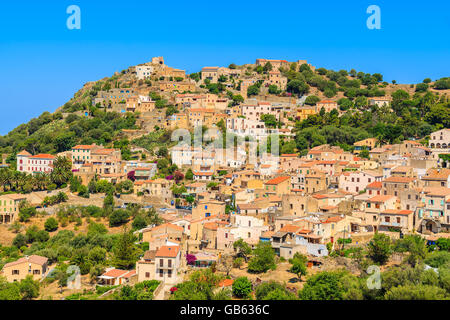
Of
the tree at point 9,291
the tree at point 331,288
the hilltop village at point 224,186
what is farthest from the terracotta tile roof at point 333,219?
the tree at point 9,291

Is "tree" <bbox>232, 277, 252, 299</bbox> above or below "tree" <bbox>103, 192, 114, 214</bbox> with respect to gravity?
below

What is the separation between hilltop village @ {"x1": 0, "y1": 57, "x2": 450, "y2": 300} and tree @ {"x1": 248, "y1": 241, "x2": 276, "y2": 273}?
0.08 m

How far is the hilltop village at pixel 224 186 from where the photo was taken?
2433cm

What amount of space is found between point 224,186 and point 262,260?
517 inches

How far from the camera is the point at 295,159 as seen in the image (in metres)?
Answer: 39.2

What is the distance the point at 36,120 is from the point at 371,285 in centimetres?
5239

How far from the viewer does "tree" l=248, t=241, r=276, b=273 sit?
24109mm

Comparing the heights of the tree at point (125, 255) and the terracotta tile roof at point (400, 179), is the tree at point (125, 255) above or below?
below

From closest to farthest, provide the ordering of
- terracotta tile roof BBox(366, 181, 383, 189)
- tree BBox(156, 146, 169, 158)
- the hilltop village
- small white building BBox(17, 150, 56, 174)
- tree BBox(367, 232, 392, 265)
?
tree BBox(367, 232, 392, 265) < the hilltop village < terracotta tile roof BBox(366, 181, 383, 189) < small white building BBox(17, 150, 56, 174) < tree BBox(156, 146, 169, 158)

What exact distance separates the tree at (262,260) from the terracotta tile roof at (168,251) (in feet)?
11.0

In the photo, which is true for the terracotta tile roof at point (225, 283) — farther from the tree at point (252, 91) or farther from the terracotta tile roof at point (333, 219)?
the tree at point (252, 91)

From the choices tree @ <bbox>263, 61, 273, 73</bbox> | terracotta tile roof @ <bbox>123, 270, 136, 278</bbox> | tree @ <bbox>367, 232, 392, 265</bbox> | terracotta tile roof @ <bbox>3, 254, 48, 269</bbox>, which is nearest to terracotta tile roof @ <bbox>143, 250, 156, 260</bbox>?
terracotta tile roof @ <bbox>123, 270, 136, 278</bbox>

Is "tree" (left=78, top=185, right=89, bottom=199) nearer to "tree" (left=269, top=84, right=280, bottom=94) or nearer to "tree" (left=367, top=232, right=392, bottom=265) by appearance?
"tree" (left=367, top=232, right=392, bottom=265)

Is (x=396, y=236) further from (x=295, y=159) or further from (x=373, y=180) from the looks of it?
(x=295, y=159)
